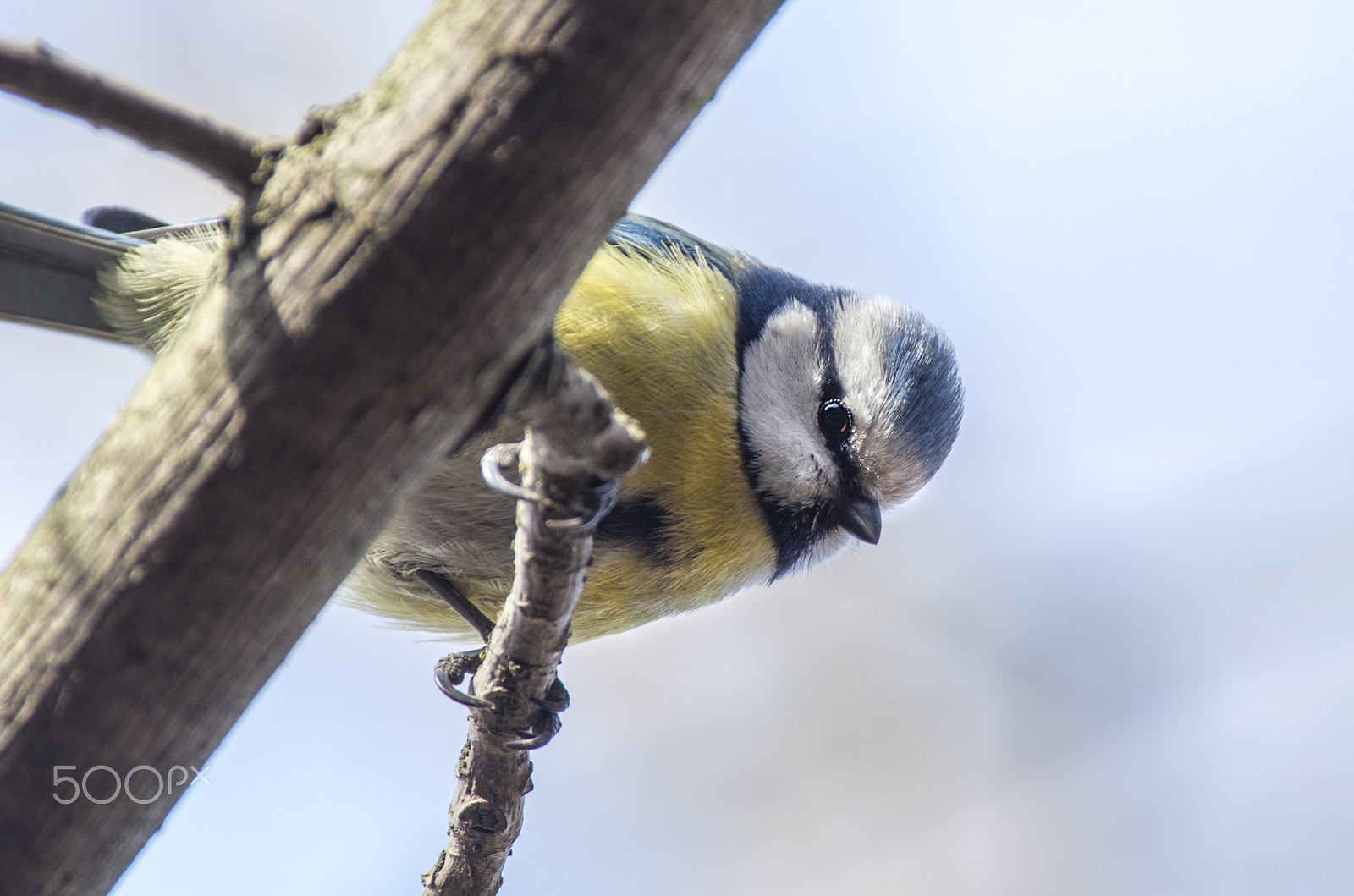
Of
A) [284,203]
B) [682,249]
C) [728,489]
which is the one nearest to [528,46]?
[284,203]

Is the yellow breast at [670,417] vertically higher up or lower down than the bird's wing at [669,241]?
lower down

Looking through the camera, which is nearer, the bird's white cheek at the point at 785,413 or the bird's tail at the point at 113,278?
the bird's tail at the point at 113,278

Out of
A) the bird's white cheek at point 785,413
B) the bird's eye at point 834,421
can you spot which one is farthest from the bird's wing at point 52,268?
the bird's eye at point 834,421

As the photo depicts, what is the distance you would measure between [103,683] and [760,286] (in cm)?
114

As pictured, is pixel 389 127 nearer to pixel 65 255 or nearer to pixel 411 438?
pixel 411 438

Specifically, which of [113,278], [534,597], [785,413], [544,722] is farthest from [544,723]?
[113,278]

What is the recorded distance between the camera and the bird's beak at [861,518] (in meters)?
1.46

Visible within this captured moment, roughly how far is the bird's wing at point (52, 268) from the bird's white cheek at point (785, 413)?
2.87 feet

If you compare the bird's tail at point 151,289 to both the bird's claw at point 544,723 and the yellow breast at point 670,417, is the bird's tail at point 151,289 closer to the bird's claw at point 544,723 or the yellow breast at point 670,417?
the yellow breast at point 670,417

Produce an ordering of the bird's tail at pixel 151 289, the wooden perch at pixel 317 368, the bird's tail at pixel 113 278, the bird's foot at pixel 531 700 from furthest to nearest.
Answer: the bird's tail at pixel 151 289, the bird's tail at pixel 113 278, the bird's foot at pixel 531 700, the wooden perch at pixel 317 368

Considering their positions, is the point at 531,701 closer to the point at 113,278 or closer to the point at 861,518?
the point at 861,518

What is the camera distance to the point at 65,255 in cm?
130

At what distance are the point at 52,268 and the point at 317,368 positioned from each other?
925mm

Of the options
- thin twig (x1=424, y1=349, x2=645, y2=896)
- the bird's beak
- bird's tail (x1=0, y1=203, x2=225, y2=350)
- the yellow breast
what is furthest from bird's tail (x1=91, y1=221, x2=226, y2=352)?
the bird's beak
